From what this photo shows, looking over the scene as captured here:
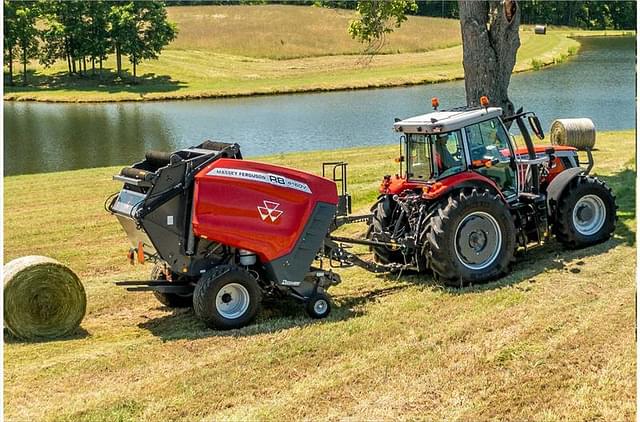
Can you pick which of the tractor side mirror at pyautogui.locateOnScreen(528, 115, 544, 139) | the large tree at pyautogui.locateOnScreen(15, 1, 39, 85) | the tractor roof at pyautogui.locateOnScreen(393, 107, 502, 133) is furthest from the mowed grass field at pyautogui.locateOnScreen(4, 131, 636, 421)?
the large tree at pyautogui.locateOnScreen(15, 1, 39, 85)

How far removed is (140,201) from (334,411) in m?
3.16

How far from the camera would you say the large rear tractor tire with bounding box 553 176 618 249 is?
34.7 feet

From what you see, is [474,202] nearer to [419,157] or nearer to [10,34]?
[419,157]

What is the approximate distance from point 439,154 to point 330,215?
1991 mm

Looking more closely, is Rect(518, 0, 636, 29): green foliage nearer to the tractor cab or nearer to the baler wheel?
the tractor cab

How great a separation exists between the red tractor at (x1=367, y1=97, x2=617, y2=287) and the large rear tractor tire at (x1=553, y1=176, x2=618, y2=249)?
0.01 m

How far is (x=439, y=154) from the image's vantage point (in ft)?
32.4

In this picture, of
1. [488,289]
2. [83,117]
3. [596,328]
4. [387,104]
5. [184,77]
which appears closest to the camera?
[596,328]

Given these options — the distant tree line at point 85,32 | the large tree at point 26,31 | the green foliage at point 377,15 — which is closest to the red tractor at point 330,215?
the green foliage at point 377,15

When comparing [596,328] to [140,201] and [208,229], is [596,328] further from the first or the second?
[140,201]

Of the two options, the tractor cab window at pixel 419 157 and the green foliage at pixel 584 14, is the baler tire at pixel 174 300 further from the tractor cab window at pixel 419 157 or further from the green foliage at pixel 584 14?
the green foliage at pixel 584 14

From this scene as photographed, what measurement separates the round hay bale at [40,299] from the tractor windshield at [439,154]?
4.44 meters

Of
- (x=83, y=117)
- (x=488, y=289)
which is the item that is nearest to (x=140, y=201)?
(x=488, y=289)

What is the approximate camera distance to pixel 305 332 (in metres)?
7.98
